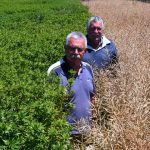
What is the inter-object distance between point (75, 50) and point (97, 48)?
1.44 m

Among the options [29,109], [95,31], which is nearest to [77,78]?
[29,109]

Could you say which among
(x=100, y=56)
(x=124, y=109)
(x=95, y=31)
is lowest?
(x=124, y=109)

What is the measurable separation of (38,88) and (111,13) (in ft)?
58.8

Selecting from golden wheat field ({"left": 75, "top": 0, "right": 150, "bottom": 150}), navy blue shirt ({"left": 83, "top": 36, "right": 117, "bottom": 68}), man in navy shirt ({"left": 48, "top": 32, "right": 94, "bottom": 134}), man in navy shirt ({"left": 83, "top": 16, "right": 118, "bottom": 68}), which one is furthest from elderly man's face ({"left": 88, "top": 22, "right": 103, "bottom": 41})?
man in navy shirt ({"left": 48, "top": 32, "right": 94, "bottom": 134})

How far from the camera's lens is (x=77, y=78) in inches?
225

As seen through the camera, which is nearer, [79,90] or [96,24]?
[79,90]

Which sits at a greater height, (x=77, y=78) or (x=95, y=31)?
(x=95, y=31)

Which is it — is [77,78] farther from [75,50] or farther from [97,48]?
[97,48]

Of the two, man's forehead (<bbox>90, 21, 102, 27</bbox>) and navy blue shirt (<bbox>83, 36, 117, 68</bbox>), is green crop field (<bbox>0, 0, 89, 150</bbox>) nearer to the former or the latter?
navy blue shirt (<bbox>83, 36, 117, 68</bbox>)

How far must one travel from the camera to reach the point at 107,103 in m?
5.82

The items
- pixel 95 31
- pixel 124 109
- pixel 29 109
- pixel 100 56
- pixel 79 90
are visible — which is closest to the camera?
pixel 29 109

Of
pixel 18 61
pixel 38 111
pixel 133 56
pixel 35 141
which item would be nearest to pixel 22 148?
pixel 35 141

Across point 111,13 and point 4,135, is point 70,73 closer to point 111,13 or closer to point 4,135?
point 4,135

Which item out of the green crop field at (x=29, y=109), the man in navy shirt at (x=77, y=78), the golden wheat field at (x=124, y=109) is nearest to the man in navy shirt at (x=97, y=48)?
the golden wheat field at (x=124, y=109)
